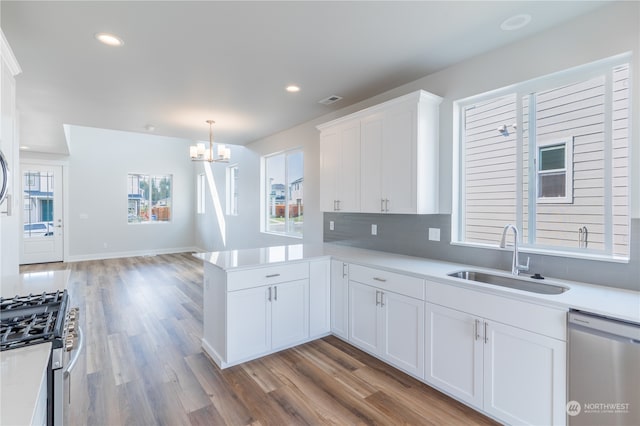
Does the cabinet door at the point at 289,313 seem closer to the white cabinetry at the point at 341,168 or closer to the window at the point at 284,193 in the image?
the white cabinetry at the point at 341,168

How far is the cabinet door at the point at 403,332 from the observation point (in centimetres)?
244

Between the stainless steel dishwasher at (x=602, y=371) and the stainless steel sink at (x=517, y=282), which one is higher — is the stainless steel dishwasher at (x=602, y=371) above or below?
below

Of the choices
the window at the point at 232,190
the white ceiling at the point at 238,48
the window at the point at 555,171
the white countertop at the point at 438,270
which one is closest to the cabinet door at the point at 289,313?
the white countertop at the point at 438,270

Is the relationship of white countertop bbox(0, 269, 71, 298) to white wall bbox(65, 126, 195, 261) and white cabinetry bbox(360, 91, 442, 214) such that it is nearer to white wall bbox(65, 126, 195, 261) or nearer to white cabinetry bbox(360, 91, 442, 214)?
white cabinetry bbox(360, 91, 442, 214)

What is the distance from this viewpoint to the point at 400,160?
2.89 metres

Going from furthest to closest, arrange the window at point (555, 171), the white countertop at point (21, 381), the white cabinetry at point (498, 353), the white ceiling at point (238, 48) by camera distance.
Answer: the window at point (555, 171) → the white ceiling at point (238, 48) → the white cabinetry at point (498, 353) → the white countertop at point (21, 381)

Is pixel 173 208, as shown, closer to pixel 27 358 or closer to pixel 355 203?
pixel 355 203

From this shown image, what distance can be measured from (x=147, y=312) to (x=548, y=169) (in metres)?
4.79

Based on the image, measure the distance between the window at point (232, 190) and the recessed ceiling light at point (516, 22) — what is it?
578 centimetres

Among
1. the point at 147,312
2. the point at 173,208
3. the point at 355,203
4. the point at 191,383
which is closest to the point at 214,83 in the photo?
the point at 355,203

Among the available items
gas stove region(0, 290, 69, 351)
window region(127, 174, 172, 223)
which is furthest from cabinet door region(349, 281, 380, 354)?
window region(127, 174, 172, 223)

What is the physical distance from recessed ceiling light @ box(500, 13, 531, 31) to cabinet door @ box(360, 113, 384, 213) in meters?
1.16

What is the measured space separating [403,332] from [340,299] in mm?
822

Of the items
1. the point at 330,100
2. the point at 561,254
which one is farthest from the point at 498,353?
the point at 330,100
